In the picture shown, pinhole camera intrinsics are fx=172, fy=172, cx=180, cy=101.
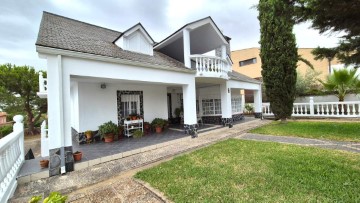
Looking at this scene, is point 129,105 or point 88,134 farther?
point 129,105

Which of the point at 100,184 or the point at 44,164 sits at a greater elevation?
the point at 44,164

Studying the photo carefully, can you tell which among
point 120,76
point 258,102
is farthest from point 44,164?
point 258,102

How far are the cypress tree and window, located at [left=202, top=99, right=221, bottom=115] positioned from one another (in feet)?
12.6

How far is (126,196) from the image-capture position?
12.8ft

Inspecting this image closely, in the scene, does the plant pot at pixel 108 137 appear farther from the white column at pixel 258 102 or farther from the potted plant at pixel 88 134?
the white column at pixel 258 102

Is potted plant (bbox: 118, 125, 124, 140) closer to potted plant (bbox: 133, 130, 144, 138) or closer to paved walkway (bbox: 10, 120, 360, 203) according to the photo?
potted plant (bbox: 133, 130, 144, 138)

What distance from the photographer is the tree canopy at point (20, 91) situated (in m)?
17.2

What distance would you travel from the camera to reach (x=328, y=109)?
13.9 m

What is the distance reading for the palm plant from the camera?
12.6 meters

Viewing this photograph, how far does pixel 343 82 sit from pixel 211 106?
10.0m

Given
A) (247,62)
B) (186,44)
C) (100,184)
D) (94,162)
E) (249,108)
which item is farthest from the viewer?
(247,62)

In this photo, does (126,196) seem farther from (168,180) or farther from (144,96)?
(144,96)

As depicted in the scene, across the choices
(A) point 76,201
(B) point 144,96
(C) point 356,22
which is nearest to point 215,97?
(B) point 144,96

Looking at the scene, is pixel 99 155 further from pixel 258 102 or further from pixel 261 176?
pixel 258 102
